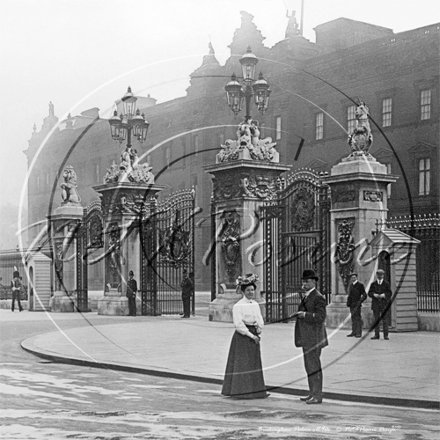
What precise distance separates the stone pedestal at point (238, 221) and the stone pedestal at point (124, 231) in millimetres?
5215

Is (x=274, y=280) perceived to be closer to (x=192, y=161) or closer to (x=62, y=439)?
(x=62, y=439)

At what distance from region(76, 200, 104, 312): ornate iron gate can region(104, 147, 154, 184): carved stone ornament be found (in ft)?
6.86

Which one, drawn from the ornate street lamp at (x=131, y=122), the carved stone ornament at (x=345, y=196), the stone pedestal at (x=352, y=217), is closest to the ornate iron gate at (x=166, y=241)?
the ornate street lamp at (x=131, y=122)

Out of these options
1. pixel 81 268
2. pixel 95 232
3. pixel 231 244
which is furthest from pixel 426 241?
pixel 81 268

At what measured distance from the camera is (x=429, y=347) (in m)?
15.9

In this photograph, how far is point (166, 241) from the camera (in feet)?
90.7

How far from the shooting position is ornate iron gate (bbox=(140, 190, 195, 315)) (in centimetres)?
2686

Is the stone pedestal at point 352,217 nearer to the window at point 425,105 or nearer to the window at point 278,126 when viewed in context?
the window at point 425,105

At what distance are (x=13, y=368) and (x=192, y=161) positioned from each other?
160 ft

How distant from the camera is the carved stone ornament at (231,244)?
75.4 ft

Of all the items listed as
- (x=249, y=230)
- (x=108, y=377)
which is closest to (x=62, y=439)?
(x=108, y=377)

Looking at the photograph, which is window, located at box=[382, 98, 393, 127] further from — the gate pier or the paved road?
the paved road

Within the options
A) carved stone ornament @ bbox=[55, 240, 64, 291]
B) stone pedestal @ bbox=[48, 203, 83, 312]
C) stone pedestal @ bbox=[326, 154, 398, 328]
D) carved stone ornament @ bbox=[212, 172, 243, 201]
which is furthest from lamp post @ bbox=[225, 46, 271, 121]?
carved stone ornament @ bbox=[55, 240, 64, 291]

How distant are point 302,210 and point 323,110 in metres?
31.1
